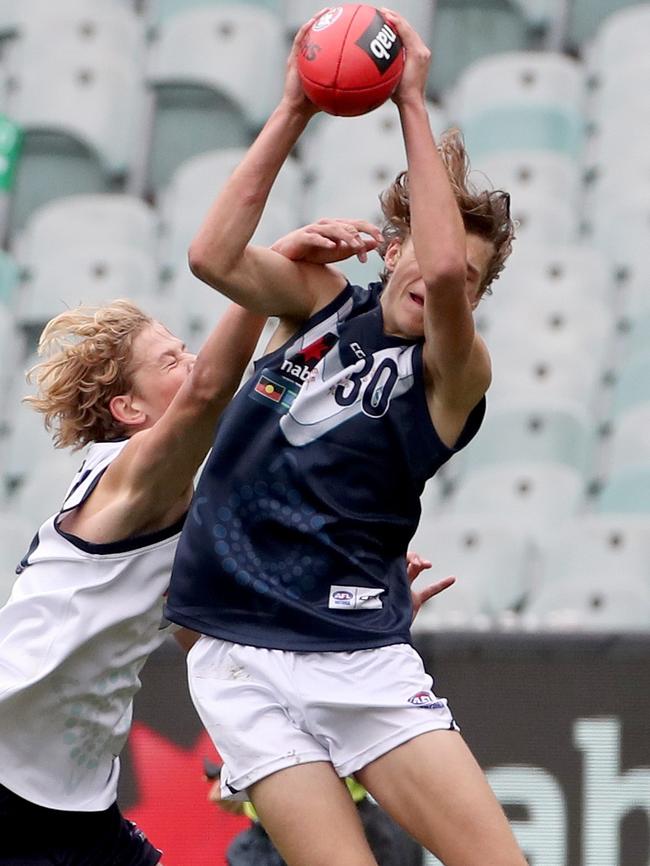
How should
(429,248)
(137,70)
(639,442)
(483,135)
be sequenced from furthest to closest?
(137,70) < (483,135) < (639,442) < (429,248)

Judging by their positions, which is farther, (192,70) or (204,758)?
(192,70)

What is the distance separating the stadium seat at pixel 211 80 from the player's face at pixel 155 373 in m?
4.87

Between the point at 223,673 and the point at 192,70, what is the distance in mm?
5757

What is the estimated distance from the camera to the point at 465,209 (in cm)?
324

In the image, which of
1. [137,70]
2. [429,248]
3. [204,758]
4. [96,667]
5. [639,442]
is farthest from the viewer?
[137,70]

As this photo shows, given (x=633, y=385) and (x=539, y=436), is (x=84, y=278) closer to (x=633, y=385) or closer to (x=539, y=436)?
(x=539, y=436)

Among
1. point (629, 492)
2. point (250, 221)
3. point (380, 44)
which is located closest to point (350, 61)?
point (380, 44)

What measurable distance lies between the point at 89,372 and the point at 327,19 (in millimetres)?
1012

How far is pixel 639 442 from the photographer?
6738 mm

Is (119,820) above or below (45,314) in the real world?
below

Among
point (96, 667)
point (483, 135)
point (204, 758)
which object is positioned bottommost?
point (204, 758)

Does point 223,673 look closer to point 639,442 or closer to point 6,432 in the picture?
point 639,442

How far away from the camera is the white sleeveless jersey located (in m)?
3.49

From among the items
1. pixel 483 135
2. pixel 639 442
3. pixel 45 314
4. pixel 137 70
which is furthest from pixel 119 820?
pixel 137 70
